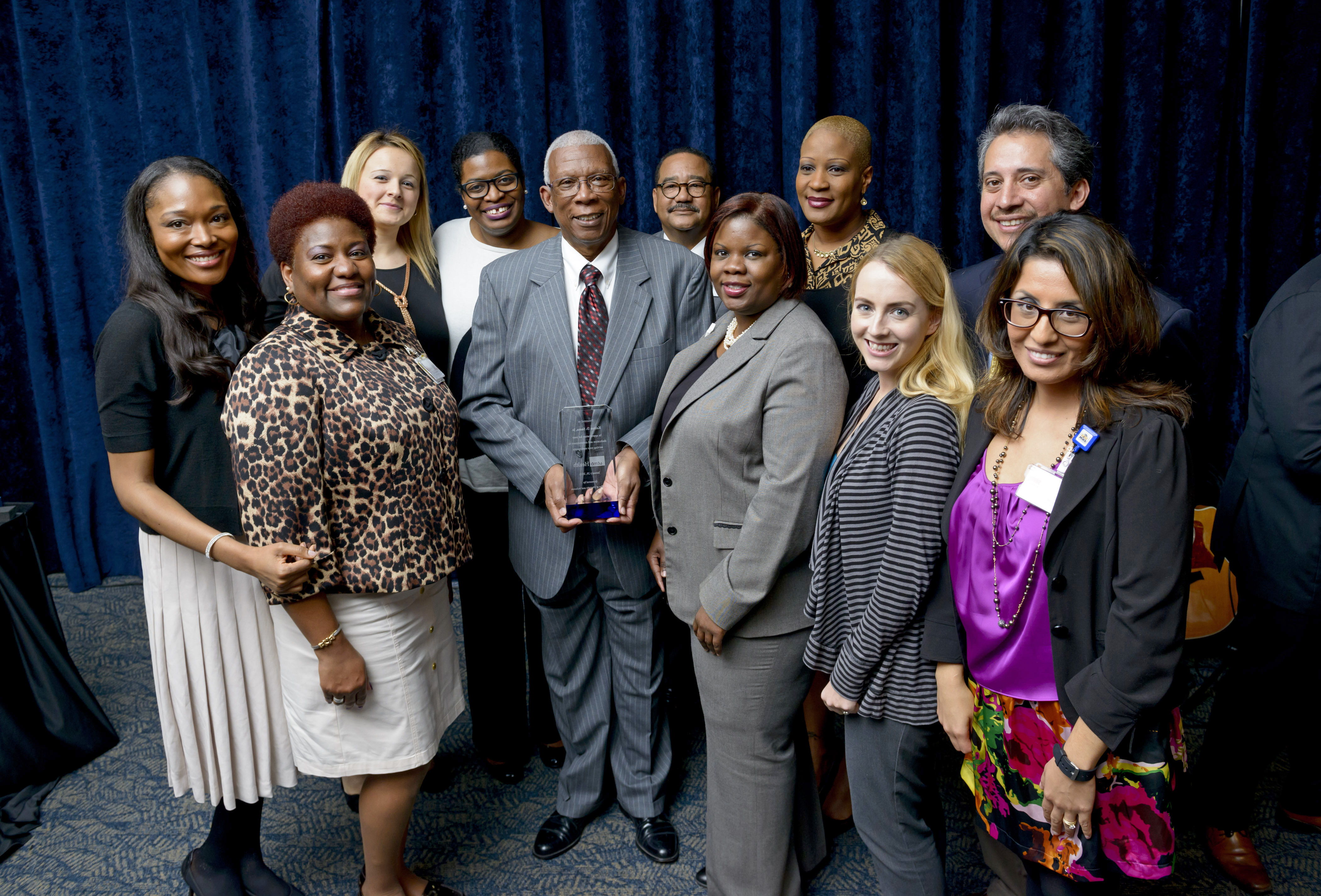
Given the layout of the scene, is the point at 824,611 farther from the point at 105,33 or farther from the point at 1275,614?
the point at 105,33

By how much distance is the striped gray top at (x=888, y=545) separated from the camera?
1573mm

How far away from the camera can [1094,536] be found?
134 cm

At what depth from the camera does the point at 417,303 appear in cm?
245

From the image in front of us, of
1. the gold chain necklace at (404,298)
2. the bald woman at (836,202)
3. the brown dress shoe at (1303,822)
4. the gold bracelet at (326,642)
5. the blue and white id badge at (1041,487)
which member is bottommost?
the brown dress shoe at (1303,822)

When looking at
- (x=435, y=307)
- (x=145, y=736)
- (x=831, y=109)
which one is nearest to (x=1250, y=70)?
(x=831, y=109)

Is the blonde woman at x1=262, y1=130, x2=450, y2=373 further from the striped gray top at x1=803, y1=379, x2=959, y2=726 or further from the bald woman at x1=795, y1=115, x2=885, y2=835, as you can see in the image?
the striped gray top at x1=803, y1=379, x2=959, y2=726

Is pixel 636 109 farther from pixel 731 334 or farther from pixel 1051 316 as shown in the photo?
pixel 1051 316

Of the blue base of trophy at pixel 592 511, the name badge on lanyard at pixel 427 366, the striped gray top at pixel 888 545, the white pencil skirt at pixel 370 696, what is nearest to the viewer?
the striped gray top at pixel 888 545

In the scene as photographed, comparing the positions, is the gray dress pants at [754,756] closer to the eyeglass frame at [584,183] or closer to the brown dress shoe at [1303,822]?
the eyeglass frame at [584,183]

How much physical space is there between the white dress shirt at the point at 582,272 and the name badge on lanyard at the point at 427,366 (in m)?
0.43

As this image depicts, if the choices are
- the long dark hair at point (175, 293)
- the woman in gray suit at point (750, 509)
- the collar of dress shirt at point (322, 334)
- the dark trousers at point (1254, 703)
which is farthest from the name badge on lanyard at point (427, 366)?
the dark trousers at point (1254, 703)

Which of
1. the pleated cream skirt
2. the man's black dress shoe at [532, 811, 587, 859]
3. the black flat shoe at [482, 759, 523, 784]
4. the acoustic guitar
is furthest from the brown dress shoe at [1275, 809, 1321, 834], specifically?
the pleated cream skirt

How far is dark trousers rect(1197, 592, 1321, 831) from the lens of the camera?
6.81 feet

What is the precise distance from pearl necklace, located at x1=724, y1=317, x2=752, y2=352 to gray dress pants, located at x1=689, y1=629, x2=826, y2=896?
0.67 meters
